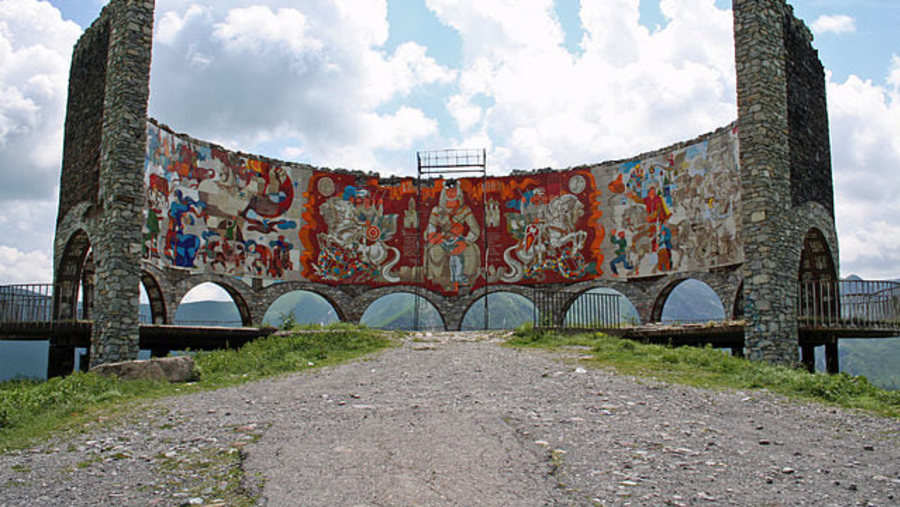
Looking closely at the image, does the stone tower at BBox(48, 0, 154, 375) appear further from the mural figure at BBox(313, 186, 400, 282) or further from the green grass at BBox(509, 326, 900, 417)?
the mural figure at BBox(313, 186, 400, 282)

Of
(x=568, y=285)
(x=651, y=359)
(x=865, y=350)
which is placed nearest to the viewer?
(x=651, y=359)

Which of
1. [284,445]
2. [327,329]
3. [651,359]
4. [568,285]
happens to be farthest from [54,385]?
[568,285]

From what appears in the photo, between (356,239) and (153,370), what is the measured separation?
1748 cm

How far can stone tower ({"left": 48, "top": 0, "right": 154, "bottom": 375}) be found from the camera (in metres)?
15.5

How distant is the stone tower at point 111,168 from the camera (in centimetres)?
1552

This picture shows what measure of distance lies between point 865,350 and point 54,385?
12640 centimetres

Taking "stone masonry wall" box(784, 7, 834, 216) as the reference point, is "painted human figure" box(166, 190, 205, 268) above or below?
below

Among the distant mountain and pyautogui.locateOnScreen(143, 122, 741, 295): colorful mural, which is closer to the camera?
pyautogui.locateOnScreen(143, 122, 741, 295): colorful mural

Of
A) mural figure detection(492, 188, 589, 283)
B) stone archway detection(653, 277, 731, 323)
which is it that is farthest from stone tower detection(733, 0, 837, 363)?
stone archway detection(653, 277, 731, 323)

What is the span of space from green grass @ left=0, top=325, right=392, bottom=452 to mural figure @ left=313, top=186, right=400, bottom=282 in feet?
37.5

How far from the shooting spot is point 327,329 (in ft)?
59.5

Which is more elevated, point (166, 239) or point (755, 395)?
point (166, 239)

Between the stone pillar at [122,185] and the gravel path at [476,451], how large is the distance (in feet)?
20.8

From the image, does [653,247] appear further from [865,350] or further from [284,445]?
[865,350]
